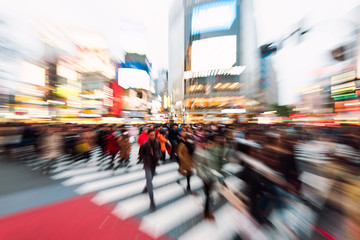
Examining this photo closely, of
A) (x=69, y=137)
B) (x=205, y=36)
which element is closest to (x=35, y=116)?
(x=69, y=137)

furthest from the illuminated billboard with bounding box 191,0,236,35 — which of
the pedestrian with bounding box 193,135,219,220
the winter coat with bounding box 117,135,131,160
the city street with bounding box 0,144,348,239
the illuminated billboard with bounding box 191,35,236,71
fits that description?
the city street with bounding box 0,144,348,239

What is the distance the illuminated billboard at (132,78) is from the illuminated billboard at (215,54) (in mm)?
17870

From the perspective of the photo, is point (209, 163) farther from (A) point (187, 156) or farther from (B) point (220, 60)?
(B) point (220, 60)

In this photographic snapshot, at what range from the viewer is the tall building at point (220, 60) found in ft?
167

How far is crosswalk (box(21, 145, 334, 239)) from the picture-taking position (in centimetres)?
270

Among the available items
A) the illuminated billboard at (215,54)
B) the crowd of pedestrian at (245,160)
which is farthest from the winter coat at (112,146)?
the illuminated billboard at (215,54)

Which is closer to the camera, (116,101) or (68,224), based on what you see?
(68,224)

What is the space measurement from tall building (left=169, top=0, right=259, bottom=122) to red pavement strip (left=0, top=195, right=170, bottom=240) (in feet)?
154

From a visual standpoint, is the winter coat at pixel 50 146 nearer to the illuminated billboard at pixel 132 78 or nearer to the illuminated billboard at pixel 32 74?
the illuminated billboard at pixel 32 74

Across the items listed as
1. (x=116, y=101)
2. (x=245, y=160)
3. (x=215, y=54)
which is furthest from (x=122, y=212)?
(x=215, y=54)

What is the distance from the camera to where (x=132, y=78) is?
171ft

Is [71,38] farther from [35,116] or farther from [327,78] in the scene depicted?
[327,78]

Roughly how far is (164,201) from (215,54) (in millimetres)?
56000

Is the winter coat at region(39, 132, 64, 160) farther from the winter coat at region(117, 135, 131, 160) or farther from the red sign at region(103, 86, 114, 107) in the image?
the red sign at region(103, 86, 114, 107)
